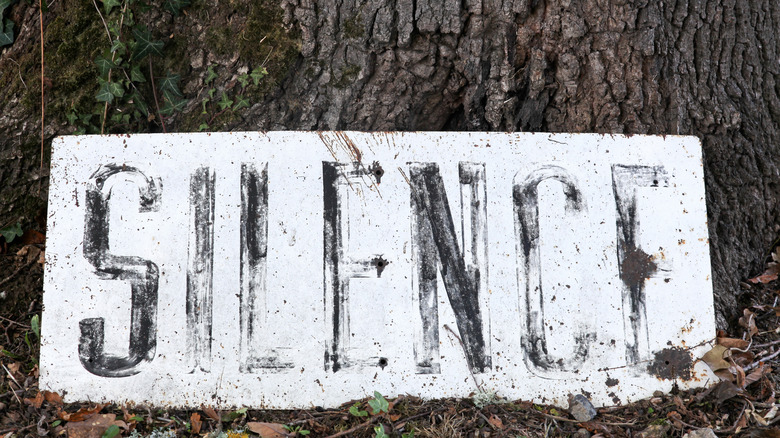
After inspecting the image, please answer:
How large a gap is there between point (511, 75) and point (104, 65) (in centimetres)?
171

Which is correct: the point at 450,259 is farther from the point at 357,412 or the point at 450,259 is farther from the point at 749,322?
the point at 749,322

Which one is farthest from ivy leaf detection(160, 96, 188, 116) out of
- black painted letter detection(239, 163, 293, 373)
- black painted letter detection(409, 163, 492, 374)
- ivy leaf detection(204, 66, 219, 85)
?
black painted letter detection(409, 163, 492, 374)

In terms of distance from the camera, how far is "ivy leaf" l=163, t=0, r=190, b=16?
7.29 ft

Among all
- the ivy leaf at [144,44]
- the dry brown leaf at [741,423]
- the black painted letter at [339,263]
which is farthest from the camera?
the ivy leaf at [144,44]

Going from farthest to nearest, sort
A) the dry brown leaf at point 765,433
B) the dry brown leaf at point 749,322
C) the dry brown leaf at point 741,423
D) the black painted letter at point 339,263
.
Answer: the dry brown leaf at point 749,322 → the black painted letter at point 339,263 → the dry brown leaf at point 741,423 → the dry brown leaf at point 765,433

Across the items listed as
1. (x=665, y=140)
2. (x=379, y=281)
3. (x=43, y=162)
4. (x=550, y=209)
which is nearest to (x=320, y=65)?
(x=379, y=281)

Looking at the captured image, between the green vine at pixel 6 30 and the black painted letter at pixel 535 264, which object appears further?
the green vine at pixel 6 30

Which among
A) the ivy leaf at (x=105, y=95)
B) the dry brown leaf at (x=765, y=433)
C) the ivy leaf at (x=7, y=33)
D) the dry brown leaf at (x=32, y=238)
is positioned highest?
the ivy leaf at (x=7, y=33)

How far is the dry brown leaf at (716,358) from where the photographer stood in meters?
1.93

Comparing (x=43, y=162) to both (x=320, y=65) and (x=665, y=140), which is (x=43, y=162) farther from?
(x=665, y=140)

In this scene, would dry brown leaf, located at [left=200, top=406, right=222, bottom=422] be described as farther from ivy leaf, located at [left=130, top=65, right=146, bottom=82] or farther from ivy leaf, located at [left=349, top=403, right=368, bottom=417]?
ivy leaf, located at [left=130, top=65, right=146, bottom=82]

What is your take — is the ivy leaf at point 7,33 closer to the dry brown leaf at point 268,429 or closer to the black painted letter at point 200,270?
the black painted letter at point 200,270


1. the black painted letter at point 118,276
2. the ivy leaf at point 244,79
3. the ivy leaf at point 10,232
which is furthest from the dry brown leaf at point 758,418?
the ivy leaf at point 10,232

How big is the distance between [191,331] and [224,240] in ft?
1.17
